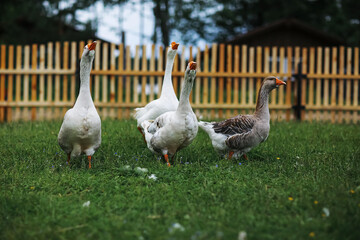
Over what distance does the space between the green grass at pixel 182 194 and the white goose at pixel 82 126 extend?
0.27 m

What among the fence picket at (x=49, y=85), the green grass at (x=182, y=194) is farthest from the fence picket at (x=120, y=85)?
the green grass at (x=182, y=194)

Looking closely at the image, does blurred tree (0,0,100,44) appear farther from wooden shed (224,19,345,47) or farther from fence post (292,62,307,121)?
fence post (292,62,307,121)

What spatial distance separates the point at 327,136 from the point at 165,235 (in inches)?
213

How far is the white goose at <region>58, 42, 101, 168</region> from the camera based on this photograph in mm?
4625

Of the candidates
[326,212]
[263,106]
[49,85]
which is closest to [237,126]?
[263,106]

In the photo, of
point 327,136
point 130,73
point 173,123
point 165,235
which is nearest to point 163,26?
point 130,73

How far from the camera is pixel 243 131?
5.27 m

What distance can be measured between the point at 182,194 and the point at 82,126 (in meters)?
1.62

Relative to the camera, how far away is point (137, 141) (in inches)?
268

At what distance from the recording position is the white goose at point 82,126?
15.2ft

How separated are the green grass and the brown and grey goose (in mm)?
247

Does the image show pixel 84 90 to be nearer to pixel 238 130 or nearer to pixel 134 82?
pixel 238 130

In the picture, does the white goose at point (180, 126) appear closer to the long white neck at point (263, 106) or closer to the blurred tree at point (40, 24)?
the long white neck at point (263, 106)

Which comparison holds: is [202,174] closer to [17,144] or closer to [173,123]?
[173,123]
